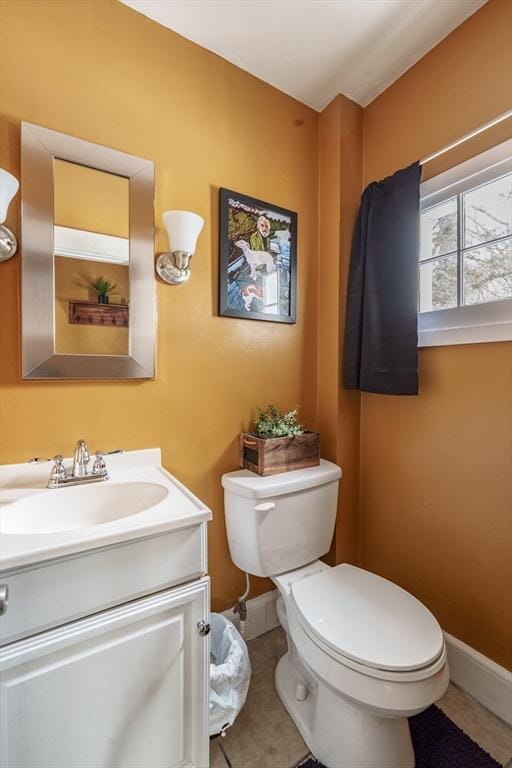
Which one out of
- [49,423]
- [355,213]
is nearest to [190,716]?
[49,423]

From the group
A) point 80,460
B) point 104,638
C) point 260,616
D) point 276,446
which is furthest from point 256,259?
point 260,616

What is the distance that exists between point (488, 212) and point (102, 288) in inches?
55.1

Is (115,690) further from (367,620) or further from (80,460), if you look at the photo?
(367,620)

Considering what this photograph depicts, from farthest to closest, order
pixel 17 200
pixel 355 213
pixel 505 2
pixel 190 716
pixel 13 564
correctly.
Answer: pixel 355 213, pixel 505 2, pixel 17 200, pixel 190 716, pixel 13 564

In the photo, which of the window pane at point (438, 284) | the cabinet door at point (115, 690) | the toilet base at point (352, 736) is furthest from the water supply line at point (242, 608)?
the window pane at point (438, 284)

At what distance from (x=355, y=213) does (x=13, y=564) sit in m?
1.74

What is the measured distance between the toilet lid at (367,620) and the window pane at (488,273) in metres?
1.07

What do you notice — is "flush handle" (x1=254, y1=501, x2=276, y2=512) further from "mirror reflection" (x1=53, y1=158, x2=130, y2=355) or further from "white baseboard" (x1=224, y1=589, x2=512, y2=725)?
"mirror reflection" (x1=53, y1=158, x2=130, y2=355)

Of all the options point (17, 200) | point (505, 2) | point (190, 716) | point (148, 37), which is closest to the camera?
point (190, 716)

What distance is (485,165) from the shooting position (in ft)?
3.94

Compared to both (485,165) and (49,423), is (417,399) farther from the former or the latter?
(49,423)

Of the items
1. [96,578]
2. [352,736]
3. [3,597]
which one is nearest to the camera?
[3,597]

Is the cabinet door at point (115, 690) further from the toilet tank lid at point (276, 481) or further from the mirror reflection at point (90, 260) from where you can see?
the mirror reflection at point (90, 260)

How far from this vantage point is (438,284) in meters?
1.40
